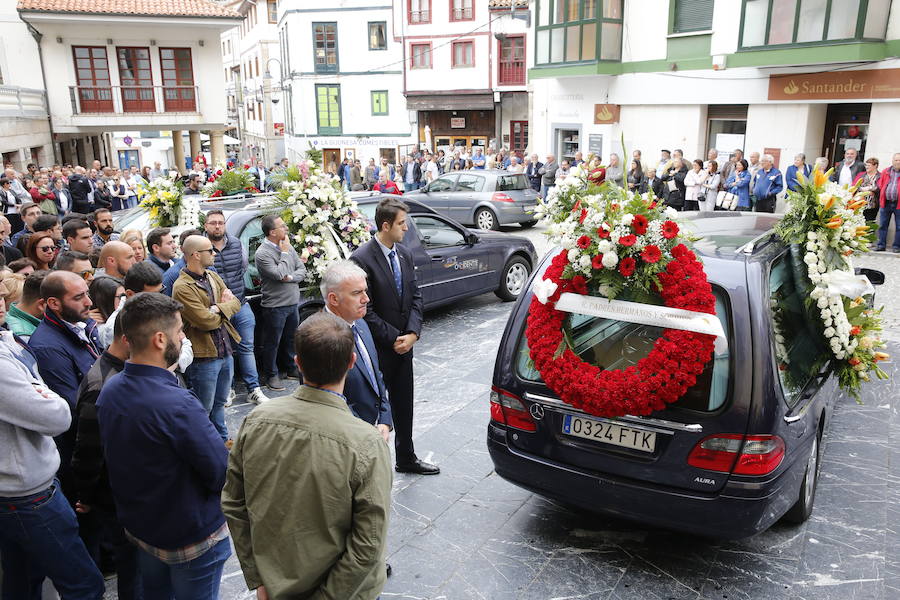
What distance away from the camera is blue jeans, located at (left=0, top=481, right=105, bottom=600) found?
2928mm

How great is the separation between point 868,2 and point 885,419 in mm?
11820

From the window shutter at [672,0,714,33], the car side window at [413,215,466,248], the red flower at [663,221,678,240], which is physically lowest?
the car side window at [413,215,466,248]

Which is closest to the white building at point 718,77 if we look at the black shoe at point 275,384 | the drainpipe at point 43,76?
the black shoe at point 275,384

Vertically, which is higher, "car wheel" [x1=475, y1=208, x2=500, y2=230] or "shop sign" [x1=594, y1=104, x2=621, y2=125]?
"shop sign" [x1=594, y1=104, x2=621, y2=125]

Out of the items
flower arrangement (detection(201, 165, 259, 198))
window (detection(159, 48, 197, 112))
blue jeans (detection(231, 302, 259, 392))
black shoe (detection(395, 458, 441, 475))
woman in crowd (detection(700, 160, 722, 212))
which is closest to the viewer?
black shoe (detection(395, 458, 441, 475))

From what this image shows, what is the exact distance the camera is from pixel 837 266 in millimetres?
4512

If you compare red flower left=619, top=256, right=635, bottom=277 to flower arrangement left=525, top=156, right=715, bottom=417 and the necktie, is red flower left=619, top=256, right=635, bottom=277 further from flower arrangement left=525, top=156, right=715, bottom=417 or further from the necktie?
the necktie

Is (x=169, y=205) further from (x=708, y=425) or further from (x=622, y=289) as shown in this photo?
(x=708, y=425)

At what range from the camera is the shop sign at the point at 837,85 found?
14.2 m

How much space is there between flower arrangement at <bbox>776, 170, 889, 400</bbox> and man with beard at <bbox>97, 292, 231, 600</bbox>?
3.63 m

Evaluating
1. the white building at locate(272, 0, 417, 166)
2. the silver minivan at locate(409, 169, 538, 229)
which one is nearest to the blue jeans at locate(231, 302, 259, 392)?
the silver minivan at locate(409, 169, 538, 229)

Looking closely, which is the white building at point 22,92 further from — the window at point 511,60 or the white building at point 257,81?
the window at point 511,60

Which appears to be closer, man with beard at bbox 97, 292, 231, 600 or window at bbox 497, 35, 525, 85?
man with beard at bbox 97, 292, 231, 600

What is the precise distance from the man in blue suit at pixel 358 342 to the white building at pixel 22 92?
847 inches
